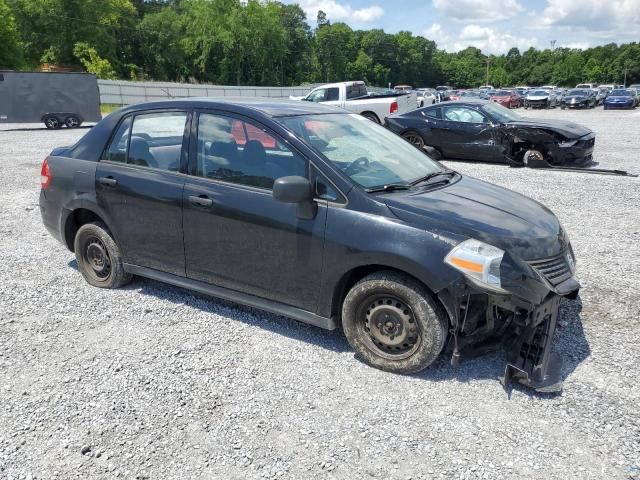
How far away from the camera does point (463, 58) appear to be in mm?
147375

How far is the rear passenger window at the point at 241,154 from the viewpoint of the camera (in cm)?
369

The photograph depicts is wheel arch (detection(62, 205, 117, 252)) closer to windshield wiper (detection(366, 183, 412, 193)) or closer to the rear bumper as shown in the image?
the rear bumper

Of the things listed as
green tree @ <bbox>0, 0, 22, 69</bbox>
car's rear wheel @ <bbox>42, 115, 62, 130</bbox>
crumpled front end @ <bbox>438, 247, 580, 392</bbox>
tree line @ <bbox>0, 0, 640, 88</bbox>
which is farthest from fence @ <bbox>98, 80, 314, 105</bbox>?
crumpled front end @ <bbox>438, 247, 580, 392</bbox>

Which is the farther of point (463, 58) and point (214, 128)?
point (463, 58)

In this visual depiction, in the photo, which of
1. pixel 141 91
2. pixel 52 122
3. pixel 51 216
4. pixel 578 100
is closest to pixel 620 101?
pixel 578 100

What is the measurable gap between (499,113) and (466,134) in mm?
877

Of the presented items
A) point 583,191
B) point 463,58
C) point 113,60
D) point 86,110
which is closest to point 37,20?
point 113,60

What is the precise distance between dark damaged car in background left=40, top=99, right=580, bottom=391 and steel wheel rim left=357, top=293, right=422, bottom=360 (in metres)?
0.01

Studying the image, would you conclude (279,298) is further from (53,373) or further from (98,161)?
(98,161)

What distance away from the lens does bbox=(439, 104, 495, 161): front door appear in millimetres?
11766

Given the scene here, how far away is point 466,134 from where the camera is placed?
12.0 metres

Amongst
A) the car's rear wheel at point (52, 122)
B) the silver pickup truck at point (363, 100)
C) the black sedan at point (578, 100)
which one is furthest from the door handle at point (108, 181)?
the black sedan at point (578, 100)

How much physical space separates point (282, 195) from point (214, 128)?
1.03 meters

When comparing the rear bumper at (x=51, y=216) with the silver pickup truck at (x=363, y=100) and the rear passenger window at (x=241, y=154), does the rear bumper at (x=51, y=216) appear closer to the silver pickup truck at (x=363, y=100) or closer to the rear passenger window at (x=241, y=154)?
the rear passenger window at (x=241, y=154)
